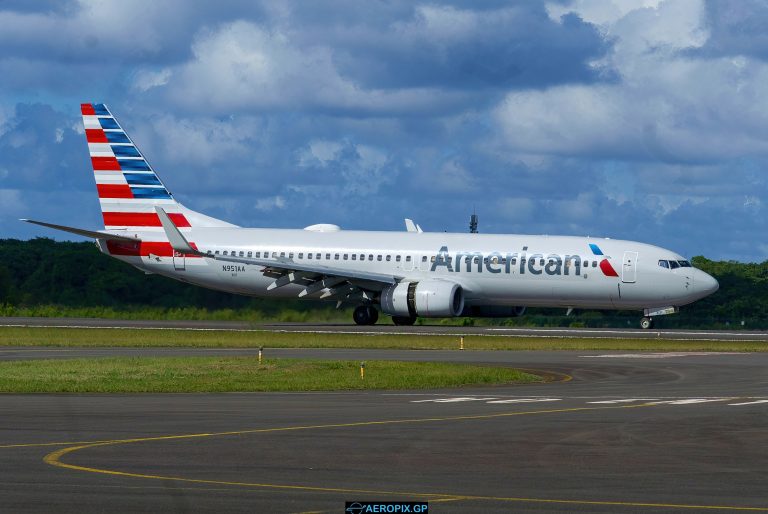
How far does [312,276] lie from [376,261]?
12.1ft

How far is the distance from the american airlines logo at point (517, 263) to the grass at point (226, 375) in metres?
25.0

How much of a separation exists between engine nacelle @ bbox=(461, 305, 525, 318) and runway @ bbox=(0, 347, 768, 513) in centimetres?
3667

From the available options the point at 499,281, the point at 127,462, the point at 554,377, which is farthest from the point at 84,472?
the point at 499,281

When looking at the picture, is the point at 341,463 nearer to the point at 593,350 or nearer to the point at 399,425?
the point at 399,425

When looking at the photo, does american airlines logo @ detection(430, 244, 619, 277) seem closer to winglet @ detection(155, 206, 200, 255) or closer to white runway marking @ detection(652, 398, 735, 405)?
winglet @ detection(155, 206, 200, 255)

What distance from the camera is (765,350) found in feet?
165

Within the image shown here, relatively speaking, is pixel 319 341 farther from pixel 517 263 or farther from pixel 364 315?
pixel 364 315

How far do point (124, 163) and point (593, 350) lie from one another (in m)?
33.7

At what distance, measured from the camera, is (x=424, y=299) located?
211ft

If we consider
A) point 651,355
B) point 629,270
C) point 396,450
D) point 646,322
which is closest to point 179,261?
point 629,270

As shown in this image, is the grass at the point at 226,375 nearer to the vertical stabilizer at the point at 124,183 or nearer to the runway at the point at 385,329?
the runway at the point at 385,329

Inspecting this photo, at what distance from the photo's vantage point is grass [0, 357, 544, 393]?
3150cm

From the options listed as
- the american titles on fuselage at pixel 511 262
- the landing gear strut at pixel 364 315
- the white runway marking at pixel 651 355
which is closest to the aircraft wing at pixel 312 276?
the landing gear strut at pixel 364 315

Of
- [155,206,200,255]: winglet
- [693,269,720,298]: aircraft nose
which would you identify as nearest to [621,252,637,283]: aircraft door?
[693,269,720,298]: aircraft nose
